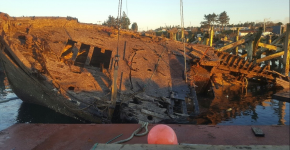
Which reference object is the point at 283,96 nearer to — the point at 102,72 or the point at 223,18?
the point at 102,72

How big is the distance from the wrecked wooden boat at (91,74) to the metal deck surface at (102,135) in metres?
3.12

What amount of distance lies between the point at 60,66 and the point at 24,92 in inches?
125

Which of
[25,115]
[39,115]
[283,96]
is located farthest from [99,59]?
[283,96]

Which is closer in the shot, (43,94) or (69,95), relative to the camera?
(69,95)

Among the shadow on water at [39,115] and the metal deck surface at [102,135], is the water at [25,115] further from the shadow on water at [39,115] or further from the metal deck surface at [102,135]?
the metal deck surface at [102,135]

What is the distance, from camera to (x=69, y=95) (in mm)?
8539

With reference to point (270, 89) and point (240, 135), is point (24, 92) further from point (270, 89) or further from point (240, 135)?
point (270, 89)

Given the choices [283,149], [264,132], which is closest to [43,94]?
[264,132]

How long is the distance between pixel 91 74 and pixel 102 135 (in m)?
6.08

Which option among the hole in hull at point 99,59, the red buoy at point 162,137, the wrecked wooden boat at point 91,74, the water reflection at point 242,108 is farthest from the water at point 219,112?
the red buoy at point 162,137

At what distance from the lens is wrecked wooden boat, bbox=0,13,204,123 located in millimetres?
8078

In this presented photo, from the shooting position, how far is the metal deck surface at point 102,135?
3752 millimetres

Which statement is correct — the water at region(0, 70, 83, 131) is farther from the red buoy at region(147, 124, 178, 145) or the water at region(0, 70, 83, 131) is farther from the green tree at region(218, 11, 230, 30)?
the green tree at region(218, 11, 230, 30)

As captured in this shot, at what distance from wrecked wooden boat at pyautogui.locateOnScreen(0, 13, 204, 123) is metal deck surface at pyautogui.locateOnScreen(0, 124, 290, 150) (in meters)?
3.12
